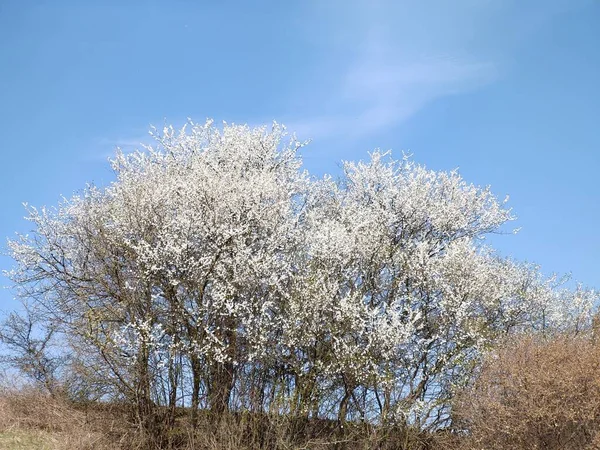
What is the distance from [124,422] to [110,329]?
2.51 m

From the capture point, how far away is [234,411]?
57.8 feet

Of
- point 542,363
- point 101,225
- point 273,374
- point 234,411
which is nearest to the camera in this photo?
point 542,363

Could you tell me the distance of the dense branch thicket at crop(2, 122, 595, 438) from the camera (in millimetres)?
18500

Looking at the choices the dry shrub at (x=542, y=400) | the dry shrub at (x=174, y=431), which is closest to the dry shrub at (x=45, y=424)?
the dry shrub at (x=174, y=431)

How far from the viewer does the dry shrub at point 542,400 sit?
50.8 ft

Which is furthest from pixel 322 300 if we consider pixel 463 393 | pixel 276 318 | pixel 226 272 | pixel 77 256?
pixel 77 256

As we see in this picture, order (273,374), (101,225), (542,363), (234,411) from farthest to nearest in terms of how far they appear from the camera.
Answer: (101,225)
(273,374)
(234,411)
(542,363)

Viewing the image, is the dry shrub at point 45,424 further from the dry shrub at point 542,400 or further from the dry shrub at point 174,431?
the dry shrub at point 542,400

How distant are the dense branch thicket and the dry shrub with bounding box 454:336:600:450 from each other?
9.24ft

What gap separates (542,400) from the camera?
50.5 ft

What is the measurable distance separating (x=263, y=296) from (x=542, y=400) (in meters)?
7.81

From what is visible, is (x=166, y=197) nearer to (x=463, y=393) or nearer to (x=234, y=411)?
(x=234, y=411)

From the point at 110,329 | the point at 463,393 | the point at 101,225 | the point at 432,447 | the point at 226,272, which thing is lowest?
the point at 432,447

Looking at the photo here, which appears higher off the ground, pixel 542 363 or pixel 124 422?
pixel 542 363
